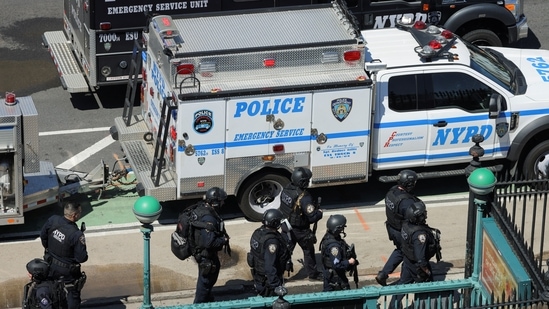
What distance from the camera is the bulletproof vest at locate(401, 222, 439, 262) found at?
38.6ft

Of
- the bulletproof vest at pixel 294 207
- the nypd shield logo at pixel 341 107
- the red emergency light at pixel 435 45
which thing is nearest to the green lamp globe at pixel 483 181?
the bulletproof vest at pixel 294 207

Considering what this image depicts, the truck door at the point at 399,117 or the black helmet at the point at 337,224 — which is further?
the truck door at the point at 399,117

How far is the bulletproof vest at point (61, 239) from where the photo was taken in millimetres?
11477

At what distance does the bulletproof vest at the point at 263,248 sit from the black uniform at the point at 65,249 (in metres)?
1.72

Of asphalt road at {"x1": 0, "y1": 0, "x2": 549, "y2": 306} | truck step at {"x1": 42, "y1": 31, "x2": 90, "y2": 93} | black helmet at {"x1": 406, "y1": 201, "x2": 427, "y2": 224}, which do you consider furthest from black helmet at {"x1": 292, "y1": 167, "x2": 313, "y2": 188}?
truck step at {"x1": 42, "y1": 31, "x2": 90, "y2": 93}

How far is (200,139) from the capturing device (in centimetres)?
1358

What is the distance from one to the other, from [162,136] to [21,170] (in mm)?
1820

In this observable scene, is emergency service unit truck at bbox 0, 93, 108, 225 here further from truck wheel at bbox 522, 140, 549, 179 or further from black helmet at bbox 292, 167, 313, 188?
truck wheel at bbox 522, 140, 549, 179

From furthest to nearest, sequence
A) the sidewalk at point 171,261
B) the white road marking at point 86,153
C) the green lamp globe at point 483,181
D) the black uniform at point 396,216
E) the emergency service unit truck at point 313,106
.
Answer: the white road marking at point 86,153, the emergency service unit truck at point 313,106, the sidewalk at point 171,261, the black uniform at point 396,216, the green lamp globe at point 483,181

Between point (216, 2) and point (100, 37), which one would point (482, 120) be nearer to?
point (216, 2)

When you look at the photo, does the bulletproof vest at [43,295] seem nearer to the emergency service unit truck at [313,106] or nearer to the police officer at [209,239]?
the police officer at [209,239]

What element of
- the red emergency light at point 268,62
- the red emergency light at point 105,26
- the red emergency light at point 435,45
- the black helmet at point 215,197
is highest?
the red emergency light at point 105,26

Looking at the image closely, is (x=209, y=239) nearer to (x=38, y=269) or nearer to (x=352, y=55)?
(x=38, y=269)

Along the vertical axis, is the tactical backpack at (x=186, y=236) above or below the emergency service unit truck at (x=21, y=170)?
below
